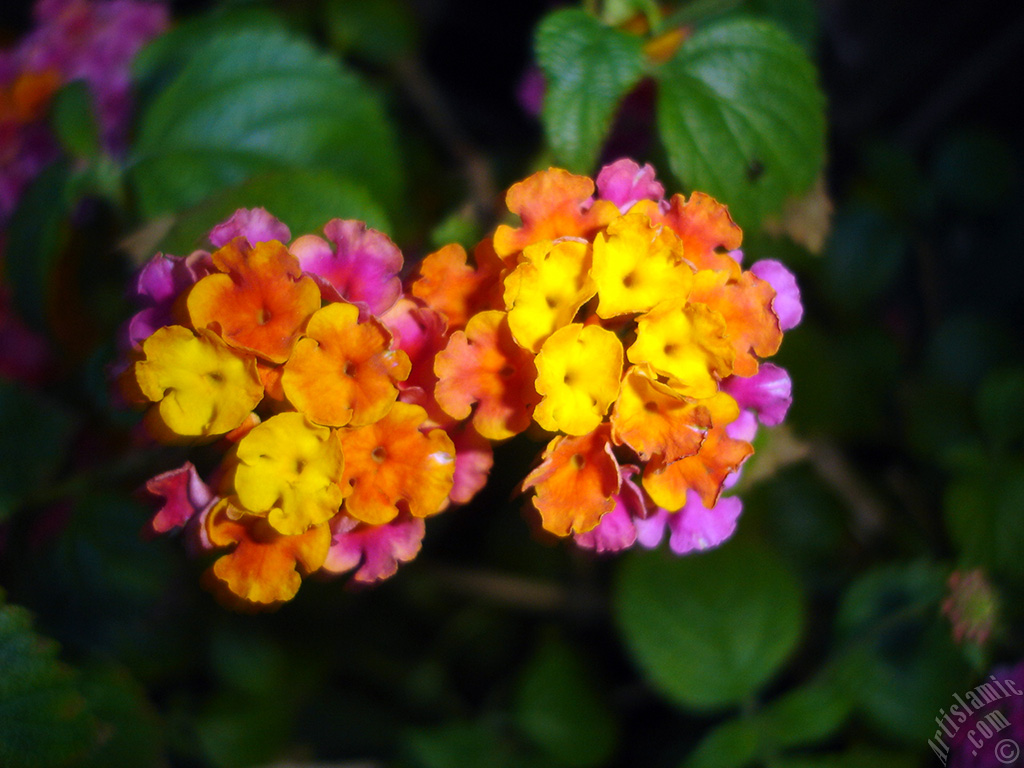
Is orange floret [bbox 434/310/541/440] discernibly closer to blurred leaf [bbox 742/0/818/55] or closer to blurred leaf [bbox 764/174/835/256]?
blurred leaf [bbox 764/174/835/256]

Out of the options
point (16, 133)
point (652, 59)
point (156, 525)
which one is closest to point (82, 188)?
point (16, 133)

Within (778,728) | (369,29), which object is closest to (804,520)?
(778,728)

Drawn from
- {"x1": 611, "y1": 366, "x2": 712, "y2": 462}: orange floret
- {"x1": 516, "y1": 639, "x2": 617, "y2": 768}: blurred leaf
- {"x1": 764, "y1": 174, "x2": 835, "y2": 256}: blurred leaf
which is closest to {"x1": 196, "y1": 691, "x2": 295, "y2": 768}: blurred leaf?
{"x1": 516, "y1": 639, "x2": 617, "y2": 768}: blurred leaf

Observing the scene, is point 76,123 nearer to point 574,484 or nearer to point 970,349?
point 574,484

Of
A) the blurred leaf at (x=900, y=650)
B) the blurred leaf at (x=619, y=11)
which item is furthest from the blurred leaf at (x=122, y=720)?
the blurred leaf at (x=619, y=11)

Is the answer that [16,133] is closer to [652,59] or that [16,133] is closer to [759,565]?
[652,59]

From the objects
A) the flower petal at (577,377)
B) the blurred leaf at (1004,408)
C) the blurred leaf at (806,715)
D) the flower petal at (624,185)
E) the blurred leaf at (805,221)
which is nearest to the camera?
the flower petal at (577,377)

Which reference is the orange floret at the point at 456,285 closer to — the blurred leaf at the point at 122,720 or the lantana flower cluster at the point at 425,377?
the lantana flower cluster at the point at 425,377
